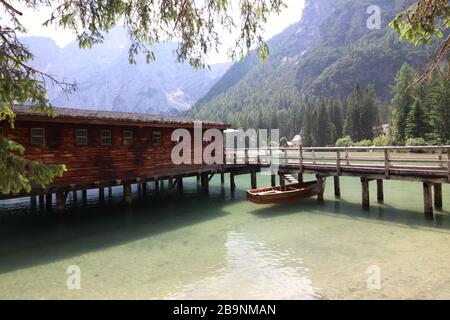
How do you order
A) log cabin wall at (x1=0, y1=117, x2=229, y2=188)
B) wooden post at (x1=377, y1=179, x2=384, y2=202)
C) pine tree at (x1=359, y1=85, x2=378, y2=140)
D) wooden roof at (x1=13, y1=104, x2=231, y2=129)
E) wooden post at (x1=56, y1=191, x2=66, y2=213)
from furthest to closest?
pine tree at (x1=359, y1=85, x2=378, y2=140) → wooden post at (x1=377, y1=179, x2=384, y2=202) → wooden post at (x1=56, y1=191, x2=66, y2=213) → log cabin wall at (x1=0, y1=117, x2=229, y2=188) → wooden roof at (x1=13, y1=104, x2=231, y2=129)

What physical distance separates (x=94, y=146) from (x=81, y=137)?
84 cm

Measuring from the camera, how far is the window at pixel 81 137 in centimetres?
1717

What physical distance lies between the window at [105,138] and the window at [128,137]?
3.21 feet

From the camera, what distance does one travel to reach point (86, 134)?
57.5 feet

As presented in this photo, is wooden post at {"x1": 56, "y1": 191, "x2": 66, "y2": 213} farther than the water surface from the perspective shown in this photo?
Yes

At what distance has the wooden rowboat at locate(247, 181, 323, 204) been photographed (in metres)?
18.6

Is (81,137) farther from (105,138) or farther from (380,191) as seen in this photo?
(380,191)

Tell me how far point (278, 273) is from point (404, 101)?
6539cm

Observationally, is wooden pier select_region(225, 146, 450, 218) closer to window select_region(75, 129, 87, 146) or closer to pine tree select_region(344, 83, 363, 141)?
window select_region(75, 129, 87, 146)

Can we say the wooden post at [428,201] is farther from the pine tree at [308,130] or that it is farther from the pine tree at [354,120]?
the pine tree at [308,130]

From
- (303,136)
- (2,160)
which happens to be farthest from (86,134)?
(303,136)

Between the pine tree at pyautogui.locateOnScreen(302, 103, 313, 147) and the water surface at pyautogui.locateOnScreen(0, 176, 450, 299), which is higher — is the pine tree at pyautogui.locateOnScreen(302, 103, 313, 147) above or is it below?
above

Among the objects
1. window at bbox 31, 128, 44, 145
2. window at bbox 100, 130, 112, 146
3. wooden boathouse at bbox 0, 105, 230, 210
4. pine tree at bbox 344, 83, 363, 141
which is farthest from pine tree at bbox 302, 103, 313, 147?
window at bbox 31, 128, 44, 145

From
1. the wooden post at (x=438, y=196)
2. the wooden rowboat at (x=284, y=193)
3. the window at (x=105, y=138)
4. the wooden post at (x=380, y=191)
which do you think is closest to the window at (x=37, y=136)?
the window at (x=105, y=138)
